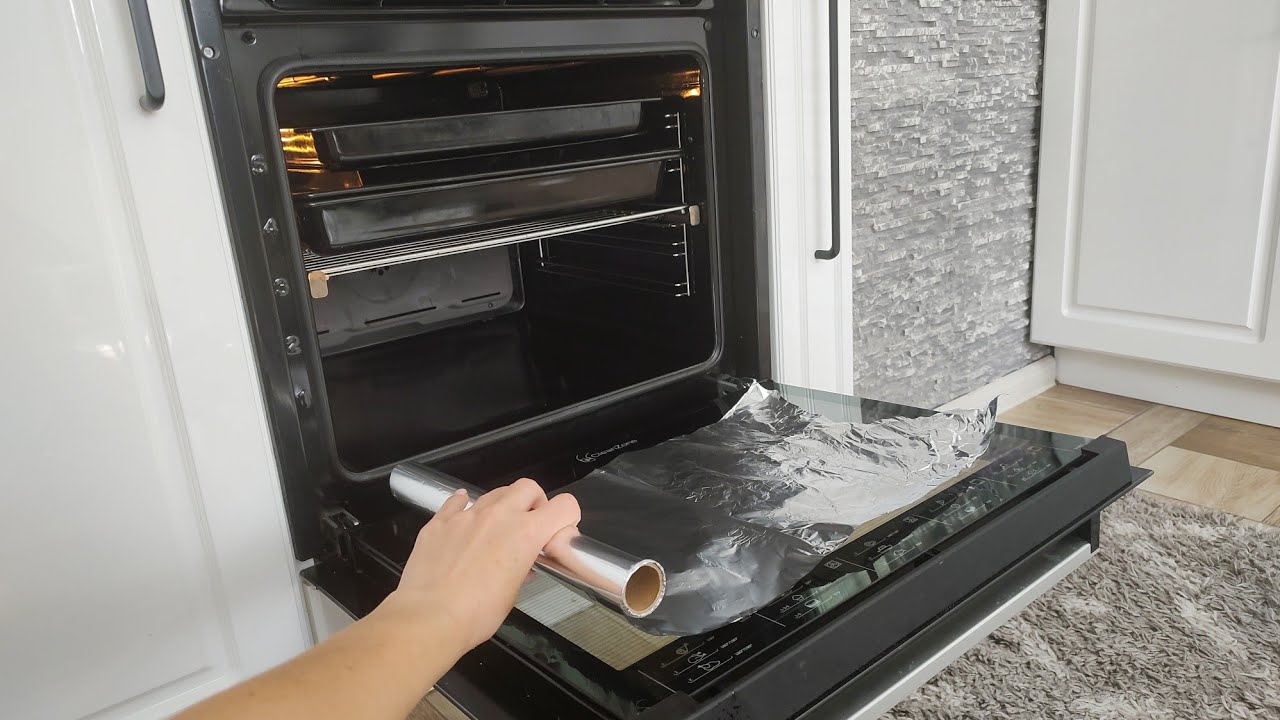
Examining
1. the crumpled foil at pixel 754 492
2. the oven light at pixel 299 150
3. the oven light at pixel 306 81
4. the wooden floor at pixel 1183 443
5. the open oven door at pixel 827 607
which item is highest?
the oven light at pixel 306 81

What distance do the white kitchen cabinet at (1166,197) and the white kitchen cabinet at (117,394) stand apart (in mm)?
1697

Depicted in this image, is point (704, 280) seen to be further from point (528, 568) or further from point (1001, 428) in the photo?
point (528, 568)

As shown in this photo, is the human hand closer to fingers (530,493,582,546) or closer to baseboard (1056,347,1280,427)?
fingers (530,493,582,546)

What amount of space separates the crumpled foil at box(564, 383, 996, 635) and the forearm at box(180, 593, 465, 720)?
0.18m

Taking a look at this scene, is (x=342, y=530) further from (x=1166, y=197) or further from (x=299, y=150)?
(x=1166, y=197)

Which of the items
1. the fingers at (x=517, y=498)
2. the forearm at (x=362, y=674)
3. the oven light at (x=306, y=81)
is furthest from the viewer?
the oven light at (x=306, y=81)

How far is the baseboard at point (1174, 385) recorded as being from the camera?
5.95 ft

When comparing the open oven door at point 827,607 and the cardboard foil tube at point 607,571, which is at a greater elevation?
the cardboard foil tube at point 607,571

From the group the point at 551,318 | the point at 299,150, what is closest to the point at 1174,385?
the point at 551,318

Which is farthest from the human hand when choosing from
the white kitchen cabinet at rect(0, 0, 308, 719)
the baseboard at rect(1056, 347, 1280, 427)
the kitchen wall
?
the baseboard at rect(1056, 347, 1280, 427)

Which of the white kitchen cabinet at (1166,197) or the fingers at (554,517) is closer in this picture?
the fingers at (554,517)

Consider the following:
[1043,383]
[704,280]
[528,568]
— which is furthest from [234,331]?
[1043,383]

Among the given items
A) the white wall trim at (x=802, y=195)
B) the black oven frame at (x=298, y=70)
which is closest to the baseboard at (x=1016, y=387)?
the white wall trim at (x=802, y=195)

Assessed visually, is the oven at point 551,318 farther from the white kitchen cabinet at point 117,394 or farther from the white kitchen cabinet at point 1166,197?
the white kitchen cabinet at point 1166,197
